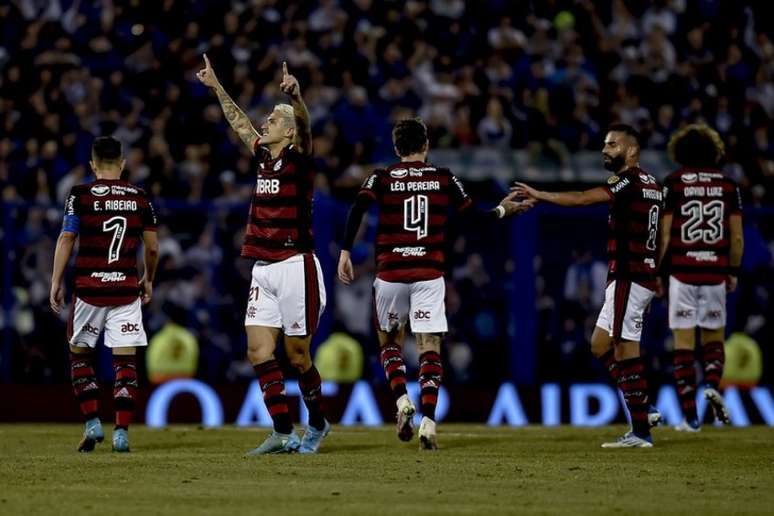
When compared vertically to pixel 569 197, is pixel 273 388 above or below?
below

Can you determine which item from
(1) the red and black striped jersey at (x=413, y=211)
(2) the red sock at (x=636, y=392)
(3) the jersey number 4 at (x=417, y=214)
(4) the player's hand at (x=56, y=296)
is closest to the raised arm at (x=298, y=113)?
(1) the red and black striped jersey at (x=413, y=211)

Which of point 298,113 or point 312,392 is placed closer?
point 298,113

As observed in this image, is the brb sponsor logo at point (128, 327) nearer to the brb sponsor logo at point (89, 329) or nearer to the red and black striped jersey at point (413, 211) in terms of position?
the brb sponsor logo at point (89, 329)

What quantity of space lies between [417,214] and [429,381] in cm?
127

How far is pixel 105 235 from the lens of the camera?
1111cm

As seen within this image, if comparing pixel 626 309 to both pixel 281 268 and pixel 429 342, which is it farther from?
pixel 281 268

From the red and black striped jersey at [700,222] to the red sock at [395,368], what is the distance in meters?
3.17

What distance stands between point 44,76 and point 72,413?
6.29 m

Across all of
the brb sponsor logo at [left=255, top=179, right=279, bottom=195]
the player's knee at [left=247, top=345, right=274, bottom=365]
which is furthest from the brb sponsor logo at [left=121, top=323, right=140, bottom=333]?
the brb sponsor logo at [left=255, top=179, right=279, bottom=195]

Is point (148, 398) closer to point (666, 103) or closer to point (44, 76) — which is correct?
point (44, 76)

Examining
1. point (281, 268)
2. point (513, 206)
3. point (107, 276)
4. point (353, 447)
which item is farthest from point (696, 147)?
point (107, 276)

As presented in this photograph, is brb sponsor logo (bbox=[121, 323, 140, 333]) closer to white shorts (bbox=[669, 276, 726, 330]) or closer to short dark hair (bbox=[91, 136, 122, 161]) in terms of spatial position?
short dark hair (bbox=[91, 136, 122, 161])

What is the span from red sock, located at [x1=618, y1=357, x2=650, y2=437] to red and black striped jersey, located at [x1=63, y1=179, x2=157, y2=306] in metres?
3.84

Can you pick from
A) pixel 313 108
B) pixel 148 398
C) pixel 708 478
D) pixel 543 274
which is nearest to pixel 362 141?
pixel 313 108
